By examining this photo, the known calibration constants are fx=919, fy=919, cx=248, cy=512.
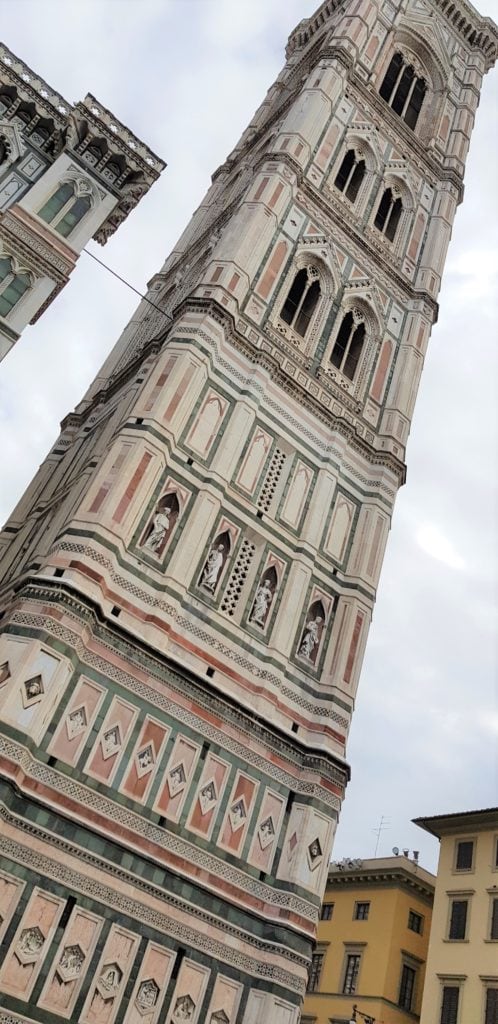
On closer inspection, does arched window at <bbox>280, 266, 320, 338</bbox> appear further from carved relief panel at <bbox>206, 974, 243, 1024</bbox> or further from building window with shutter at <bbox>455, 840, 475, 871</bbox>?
building window with shutter at <bbox>455, 840, 475, 871</bbox>

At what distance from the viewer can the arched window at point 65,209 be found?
12.2m

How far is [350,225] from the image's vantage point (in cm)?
1928

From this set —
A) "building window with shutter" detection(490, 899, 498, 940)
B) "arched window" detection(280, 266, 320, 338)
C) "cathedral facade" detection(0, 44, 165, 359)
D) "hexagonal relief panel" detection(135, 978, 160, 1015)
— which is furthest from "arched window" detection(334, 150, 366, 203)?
"building window with shutter" detection(490, 899, 498, 940)

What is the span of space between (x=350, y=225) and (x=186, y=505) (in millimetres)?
9038

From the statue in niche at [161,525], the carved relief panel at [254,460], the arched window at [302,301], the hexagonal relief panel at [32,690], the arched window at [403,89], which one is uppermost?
the arched window at [403,89]

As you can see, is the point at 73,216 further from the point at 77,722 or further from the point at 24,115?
the point at 77,722

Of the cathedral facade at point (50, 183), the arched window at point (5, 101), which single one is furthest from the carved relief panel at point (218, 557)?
the arched window at point (5, 101)

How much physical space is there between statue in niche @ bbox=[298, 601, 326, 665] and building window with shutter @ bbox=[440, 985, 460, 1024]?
46.4 feet

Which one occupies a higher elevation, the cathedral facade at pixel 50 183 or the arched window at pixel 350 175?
the arched window at pixel 350 175

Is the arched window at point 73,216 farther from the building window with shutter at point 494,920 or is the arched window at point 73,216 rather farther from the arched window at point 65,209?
the building window with shutter at point 494,920

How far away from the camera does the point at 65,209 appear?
1242 cm

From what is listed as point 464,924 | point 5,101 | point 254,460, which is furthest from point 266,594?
point 464,924

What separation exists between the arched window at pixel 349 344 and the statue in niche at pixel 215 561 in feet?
17.6

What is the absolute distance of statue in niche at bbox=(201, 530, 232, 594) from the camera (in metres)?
12.9
